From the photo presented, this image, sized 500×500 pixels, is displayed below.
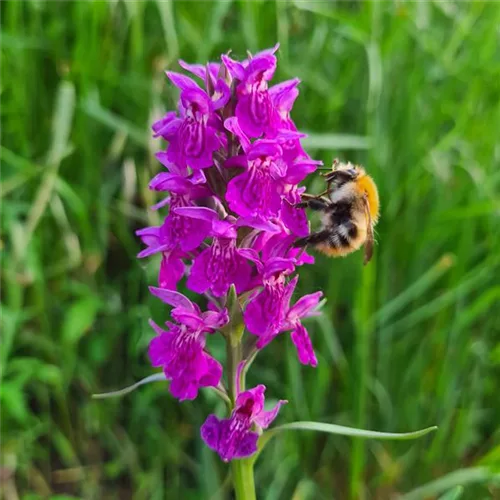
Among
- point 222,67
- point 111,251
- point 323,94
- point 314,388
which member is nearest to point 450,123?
point 323,94

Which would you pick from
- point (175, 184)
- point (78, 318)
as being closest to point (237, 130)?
point (175, 184)

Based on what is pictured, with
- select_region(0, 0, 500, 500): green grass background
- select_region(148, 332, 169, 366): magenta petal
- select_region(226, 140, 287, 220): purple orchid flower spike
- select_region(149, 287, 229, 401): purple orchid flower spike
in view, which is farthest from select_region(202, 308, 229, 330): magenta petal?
select_region(0, 0, 500, 500): green grass background

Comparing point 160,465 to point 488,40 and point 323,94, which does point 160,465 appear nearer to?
point 323,94

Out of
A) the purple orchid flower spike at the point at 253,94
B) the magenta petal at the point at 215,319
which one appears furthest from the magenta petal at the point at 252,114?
the magenta petal at the point at 215,319

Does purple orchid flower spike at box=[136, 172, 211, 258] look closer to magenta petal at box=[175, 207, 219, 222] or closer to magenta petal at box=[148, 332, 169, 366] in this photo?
magenta petal at box=[175, 207, 219, 222]

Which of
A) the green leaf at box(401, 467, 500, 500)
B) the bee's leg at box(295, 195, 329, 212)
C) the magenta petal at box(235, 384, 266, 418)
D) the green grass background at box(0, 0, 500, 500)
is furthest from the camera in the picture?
the green grass background at box(0, 0, 500, 500)

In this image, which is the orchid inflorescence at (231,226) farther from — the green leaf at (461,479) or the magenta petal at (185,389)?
the green leaf at (461,479)
